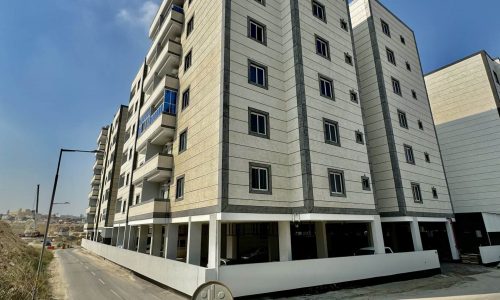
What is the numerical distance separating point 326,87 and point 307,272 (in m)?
13.5

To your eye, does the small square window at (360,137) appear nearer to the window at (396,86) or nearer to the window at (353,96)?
the window at (353,96)

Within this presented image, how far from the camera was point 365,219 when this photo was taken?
19938 mm

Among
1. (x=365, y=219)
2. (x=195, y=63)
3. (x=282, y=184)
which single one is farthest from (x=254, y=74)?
(x=365, y=219)

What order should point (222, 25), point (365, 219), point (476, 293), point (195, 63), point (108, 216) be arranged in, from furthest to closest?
point (108, 216), point (195, 63), point (365, 219), point (222, 25), point (476, 293)

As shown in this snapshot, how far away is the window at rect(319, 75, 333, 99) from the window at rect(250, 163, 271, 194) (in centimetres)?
766

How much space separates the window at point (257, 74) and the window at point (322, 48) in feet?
17.2

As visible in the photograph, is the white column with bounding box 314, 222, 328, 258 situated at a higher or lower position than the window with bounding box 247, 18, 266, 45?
lower

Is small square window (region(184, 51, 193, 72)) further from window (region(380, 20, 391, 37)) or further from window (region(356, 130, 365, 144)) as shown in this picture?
window (region(380, 20, 391, 37))

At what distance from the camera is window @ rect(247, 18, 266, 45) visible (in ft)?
65.8

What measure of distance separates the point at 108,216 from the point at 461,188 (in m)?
49.1

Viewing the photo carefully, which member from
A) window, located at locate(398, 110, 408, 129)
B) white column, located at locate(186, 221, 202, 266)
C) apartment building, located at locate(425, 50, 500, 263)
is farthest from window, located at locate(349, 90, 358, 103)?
apartment building, located at locate(425, 50, 500, 263)

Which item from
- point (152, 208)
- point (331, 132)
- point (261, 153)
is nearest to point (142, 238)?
point (152, 208)

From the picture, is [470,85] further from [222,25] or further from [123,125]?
[123,125]

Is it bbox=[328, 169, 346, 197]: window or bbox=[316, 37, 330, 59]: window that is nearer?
bbox=[328, 169, 346, 197]: window
